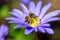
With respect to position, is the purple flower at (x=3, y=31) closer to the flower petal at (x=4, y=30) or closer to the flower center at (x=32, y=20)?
the flower petal at (x=4, y=30)

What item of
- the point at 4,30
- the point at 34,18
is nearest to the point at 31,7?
the point at 34,18

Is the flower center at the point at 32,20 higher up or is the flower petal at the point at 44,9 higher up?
the flower petal at the point at 44,9

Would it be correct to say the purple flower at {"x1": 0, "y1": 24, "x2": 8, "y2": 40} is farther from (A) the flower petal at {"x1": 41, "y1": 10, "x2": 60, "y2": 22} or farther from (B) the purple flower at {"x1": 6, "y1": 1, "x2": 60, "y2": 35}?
(A) the flower petal at {"x1": 41, "y1": 10, "x2": 60, "y2": 22}

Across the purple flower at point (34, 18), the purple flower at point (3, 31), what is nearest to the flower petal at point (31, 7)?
the purple flower at point (34, 18)

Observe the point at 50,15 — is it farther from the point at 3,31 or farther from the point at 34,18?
the point at 3,31

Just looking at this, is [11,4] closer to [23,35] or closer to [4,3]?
[4,3]

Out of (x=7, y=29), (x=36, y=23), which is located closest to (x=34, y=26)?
(x=36, y=23)

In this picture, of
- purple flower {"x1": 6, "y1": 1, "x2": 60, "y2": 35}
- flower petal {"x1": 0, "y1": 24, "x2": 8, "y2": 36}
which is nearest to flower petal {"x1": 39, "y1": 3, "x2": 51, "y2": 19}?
purple flower {"x1": 6, "y1": 1, "x2": 60, "y2": 35}

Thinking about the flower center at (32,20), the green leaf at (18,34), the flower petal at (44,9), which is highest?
the flower petal at (44,9)
